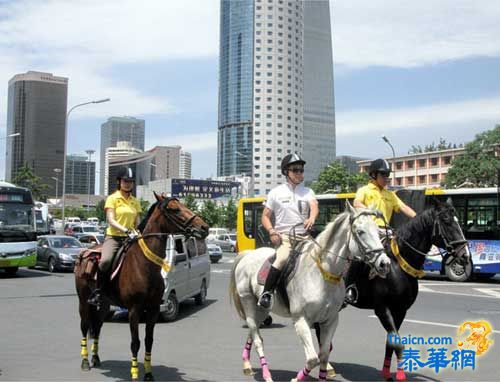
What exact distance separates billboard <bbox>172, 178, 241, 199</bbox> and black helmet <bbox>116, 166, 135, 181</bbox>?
53628 mm

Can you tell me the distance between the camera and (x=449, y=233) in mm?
7027

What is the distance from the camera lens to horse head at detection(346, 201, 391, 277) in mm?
5945

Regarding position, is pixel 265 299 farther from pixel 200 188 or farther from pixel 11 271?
pixel 200 188

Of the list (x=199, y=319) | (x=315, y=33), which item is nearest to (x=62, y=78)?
(x=315, y=33)

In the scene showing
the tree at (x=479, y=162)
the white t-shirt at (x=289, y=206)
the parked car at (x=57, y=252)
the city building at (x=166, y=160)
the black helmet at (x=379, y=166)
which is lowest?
the parked car at (x=57, y=252)

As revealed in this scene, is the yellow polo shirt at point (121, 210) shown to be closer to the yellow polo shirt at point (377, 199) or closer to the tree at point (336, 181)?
the yellow polo shirt at point (377, 199)

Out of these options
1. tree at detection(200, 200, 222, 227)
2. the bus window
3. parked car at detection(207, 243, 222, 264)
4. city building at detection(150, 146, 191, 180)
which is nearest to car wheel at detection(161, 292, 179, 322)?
the bus window

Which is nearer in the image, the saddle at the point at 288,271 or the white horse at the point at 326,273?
the white horse at the point at 326,273

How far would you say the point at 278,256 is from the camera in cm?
666

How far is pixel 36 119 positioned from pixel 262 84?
8037 cm

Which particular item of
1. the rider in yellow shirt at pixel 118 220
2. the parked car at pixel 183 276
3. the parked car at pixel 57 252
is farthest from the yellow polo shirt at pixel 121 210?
the parked car at pixel 57 252

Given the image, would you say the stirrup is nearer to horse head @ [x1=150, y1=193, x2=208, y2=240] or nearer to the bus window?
horse head @ [x1=150, y1=193, x2=208, y2=240]

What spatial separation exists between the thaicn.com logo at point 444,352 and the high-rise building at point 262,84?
160 meters

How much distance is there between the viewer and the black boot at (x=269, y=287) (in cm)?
665
